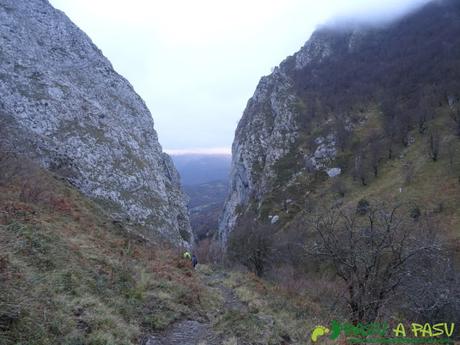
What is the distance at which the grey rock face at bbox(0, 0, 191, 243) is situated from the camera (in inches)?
1208

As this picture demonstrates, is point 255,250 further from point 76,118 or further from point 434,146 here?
point 434,146

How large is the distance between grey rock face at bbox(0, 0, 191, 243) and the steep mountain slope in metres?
22.3

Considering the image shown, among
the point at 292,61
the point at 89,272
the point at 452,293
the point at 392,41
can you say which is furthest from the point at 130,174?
the point at 392,41

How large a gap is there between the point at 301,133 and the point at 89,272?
84.1 m

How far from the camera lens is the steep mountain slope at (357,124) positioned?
183 feet

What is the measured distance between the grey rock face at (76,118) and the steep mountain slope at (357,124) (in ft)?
73.1

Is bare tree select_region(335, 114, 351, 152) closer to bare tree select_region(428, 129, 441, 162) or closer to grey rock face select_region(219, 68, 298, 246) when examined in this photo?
grey rock face select_region(219, 68, 298, 246)

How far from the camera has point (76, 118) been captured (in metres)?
35.5

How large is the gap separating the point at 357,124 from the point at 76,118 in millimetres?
70193

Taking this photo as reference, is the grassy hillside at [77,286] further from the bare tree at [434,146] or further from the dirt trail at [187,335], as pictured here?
the bare tree at [434,146]

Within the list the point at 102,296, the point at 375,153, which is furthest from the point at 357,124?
the point at 102,296

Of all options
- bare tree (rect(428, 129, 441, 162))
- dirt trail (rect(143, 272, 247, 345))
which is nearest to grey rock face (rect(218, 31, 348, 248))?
bare tree (rect(428, 129, 441, 162))

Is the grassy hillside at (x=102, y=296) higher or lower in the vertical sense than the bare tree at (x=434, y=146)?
lower

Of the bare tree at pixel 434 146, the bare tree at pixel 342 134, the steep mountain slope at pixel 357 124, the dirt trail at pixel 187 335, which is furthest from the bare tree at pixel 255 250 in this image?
the bare tree at pixel 342 134
